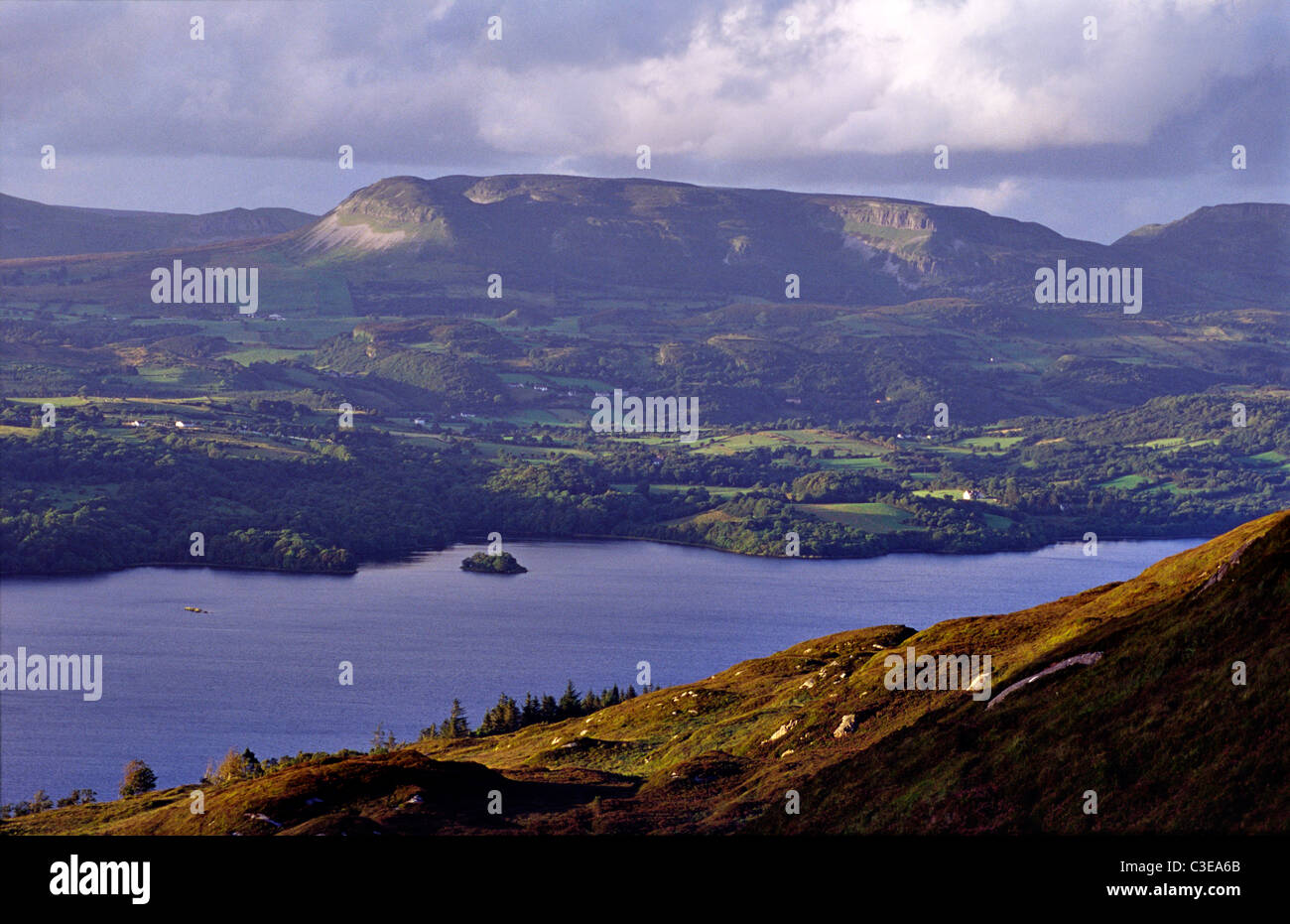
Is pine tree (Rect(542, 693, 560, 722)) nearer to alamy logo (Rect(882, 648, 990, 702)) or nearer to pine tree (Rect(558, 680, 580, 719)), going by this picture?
pine tree (Rect(558, 680, 580, 719))

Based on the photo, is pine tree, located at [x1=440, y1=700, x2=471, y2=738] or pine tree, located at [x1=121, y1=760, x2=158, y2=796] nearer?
pine tree, located at [x1=121, y1=760, x2=158, y2=796]

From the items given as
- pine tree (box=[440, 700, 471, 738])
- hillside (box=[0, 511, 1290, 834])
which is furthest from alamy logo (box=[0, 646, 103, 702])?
hillside (box=[0, 511, 1290, 834])

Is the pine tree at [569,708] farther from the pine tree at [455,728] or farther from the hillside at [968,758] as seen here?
the hillside at [968,758]

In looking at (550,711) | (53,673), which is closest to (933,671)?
(550,711)

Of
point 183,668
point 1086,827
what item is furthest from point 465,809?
point 183,668
